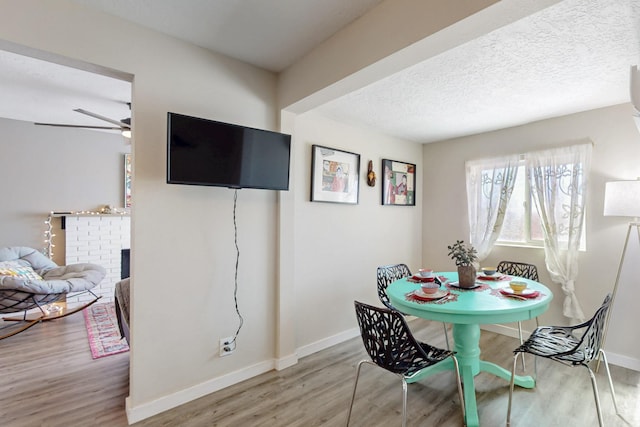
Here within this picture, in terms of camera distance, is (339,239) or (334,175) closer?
(334,175)

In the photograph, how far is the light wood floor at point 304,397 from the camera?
1.93 metres

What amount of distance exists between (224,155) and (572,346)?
8.36ft

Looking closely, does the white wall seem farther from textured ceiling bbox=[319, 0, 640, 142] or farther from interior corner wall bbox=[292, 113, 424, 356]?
textured ceiling bbox=[319, 0, 640, 142]

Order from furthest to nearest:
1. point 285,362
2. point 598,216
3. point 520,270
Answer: point 520,270 < point 598,216 < point 285,362

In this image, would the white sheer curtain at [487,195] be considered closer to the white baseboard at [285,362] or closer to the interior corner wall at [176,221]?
the white baseboard at [285,362]

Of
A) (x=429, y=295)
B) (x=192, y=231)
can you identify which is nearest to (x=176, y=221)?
(x=192, y=231)

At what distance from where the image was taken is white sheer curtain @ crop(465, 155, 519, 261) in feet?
11.1

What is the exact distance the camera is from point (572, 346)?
193 cm

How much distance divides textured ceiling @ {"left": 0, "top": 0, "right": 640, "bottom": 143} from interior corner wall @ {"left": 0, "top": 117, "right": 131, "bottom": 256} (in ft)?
2.71

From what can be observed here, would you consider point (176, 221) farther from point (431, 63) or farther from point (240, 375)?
point (431, 63)

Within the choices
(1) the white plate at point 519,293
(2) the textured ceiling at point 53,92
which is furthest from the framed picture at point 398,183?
(2) the textured ceiling at point 53,92

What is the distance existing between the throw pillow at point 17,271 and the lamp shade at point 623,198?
18.6 ft

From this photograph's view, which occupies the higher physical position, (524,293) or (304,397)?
(524,293)

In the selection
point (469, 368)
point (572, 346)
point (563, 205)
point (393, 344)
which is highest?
point (563, 205)
